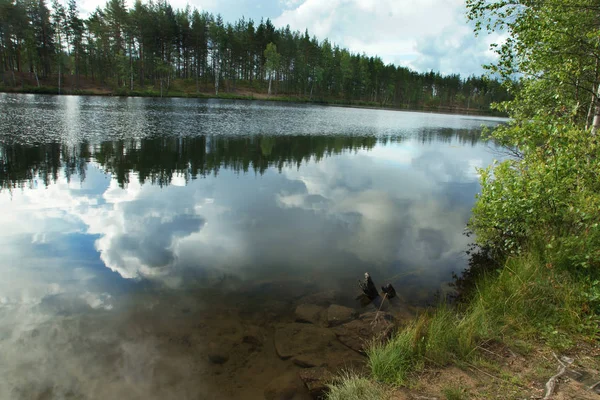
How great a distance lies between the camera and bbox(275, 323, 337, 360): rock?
640cm

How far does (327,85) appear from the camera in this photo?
421ft

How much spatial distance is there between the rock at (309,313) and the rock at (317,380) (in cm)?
149

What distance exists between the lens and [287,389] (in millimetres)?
5492

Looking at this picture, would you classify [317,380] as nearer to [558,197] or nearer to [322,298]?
[322,298]

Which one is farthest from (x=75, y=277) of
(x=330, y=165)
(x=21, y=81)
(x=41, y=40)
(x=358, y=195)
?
(x=41, y=40)

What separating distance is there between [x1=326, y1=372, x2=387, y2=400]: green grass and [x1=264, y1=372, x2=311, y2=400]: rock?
1.87 ft

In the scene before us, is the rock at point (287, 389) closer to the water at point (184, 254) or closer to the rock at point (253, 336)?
the water at point (184, 254)

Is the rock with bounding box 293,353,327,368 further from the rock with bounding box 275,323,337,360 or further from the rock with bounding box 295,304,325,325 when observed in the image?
the rock with bounding box 295,304,325,325

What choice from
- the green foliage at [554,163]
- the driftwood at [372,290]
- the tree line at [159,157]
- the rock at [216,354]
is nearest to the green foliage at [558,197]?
the green foliage at [554,163]

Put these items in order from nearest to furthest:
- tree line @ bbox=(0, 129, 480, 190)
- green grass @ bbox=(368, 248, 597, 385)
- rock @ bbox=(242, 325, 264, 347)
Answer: green grass @ bbox=(368, 248, 597, 385) → rock @ bbox=(242, 325, 264, 347) → tree line @ bbox=(0, 129, 480, 190)

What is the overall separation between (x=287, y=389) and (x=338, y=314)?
2.33 metres

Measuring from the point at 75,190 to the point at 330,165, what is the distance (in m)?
14.0

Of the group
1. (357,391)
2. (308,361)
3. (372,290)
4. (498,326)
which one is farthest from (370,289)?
(357,391)

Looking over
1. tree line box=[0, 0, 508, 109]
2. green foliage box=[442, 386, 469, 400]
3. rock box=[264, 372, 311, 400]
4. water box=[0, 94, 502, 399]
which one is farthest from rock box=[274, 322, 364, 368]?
tree line box=[0, 0, 508, 109]
